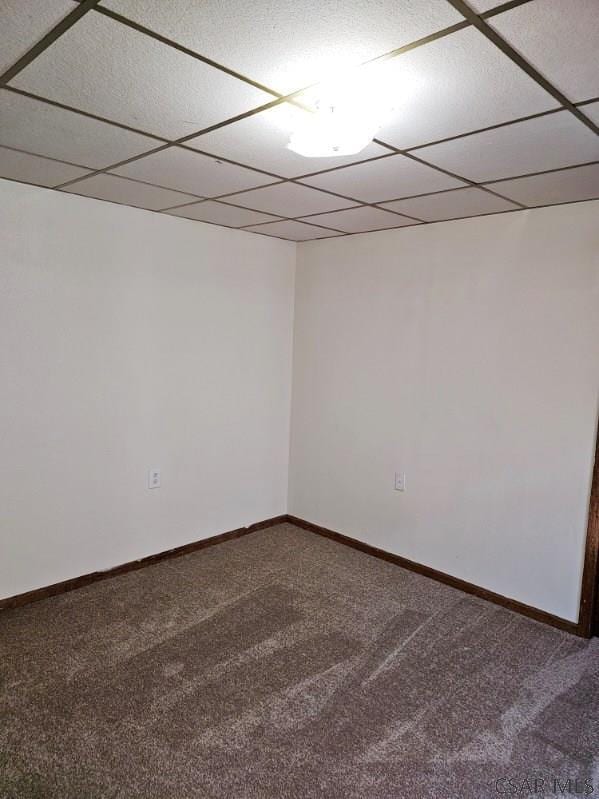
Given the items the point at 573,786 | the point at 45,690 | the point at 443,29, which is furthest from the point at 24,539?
the point at 443,29

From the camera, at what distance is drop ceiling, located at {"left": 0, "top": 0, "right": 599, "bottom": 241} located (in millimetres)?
1241

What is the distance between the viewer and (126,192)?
2.87 m

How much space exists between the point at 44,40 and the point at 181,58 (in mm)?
354

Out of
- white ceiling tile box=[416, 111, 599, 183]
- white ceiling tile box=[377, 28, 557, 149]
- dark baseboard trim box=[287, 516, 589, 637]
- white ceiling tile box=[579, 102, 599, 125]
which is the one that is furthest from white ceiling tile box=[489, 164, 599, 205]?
dark baseboard trim box=[287, 516, 589, 637]

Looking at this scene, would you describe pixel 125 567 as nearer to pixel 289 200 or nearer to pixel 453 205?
pixel 289 200

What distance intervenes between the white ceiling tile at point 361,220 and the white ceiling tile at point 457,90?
3.94ft

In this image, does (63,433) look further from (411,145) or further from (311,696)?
(411,145)

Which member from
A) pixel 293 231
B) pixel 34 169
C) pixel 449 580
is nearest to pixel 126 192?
pixel 34 169

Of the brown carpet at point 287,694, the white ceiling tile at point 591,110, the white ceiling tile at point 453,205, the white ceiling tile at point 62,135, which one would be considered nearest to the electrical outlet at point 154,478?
the brown carpet at point 287,694

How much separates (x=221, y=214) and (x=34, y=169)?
112 cm

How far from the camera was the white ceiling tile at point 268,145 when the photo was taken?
5.89 feet

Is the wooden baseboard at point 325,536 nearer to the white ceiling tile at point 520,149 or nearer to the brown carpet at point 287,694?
the brown carpet at point 287,694

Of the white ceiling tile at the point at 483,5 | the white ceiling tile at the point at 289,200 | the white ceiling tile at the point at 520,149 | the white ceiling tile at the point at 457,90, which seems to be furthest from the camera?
the white ceiling tile at the point at 289,200

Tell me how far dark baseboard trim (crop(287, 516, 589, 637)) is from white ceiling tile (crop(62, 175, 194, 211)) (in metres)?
2.62
